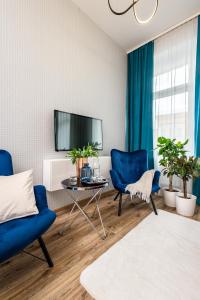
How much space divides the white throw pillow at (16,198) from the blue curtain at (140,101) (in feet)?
8.06

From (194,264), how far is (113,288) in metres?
0.75

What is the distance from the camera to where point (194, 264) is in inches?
51.9

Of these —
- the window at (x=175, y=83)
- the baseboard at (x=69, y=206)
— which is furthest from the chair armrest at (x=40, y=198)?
the window at (x=175, y=83)

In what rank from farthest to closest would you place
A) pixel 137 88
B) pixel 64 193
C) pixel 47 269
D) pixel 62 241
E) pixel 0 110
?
pixel 137 88
pixel 64 193
pixel 0 110
pixel 62 241
pixel 47 269

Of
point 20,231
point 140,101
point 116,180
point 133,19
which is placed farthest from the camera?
point 140,101

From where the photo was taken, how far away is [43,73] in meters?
2.10

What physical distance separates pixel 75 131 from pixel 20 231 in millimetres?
1632

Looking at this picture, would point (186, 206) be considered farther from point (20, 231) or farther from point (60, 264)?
point (20, 231)

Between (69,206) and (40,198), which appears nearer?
(40,198)

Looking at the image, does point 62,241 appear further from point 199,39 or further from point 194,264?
point 199,39

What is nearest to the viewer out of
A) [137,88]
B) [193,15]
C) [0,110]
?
[0,110]

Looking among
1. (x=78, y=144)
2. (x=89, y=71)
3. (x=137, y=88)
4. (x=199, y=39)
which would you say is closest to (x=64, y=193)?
(x=78, y=144)

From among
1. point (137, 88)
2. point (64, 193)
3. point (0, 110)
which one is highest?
point (137, 88)

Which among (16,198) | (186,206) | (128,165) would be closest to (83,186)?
(16,198)
